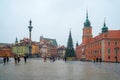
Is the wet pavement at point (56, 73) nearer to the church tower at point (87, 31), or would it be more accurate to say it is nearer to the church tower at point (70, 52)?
the church tower at point (70, 52)

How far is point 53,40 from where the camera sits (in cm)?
18062

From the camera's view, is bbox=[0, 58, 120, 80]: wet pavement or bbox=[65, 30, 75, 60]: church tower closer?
bbox=[0, 58, 120, 80]: wet pavement

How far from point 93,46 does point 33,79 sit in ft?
317

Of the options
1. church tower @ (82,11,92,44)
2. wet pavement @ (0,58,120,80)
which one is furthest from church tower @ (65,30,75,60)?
wet pavement @ (0,58,120,80)

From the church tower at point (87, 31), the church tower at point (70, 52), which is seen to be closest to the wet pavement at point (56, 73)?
the church tower at point (70, 52)

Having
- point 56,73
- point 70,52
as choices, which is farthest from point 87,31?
point 56,73

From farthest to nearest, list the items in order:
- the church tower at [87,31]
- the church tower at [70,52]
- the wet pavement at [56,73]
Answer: the church tower at [87,31], the church tower at [70,52], the wet pavement at [56,73]

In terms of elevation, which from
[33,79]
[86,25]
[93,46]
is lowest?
[33,79]

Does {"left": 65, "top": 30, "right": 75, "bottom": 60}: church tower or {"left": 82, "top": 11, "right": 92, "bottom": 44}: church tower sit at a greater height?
{"left": 82, "top": 11, "right": 92, "bottom": 44}: church tower

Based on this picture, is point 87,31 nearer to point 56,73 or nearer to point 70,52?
point 70,52

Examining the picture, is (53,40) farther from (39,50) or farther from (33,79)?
(33,79)

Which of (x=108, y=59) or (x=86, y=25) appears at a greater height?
(x=86, y=25)

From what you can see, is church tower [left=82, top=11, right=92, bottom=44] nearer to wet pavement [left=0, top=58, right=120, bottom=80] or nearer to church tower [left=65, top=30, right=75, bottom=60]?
church tower [left=65, top=30, right=75, bottom=60]

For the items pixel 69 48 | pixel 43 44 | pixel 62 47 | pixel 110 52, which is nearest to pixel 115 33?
pixel 110 52
